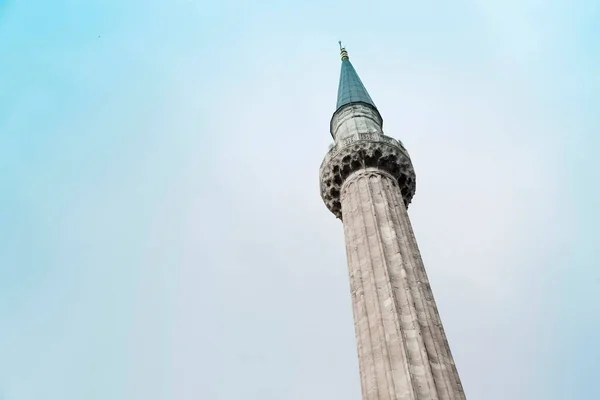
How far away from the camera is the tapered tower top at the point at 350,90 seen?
20875 millimetres

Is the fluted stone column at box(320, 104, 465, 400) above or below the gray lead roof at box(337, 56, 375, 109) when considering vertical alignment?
below

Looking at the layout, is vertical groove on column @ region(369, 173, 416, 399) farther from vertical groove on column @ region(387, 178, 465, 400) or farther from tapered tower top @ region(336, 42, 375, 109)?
tapered tower top @ region(336, 42, 375, 109)

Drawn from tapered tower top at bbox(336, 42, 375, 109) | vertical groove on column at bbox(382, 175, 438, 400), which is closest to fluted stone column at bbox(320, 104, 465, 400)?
vertical groove on column at bbox(382, 175, 438, 400)

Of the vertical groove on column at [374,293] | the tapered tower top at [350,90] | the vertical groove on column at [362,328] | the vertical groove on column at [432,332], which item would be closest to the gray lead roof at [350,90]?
the tapered tower top at [350,90]

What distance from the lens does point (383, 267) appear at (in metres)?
13.5

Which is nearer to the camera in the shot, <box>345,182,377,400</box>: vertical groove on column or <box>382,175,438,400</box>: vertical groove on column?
<box>382,175,438,400</box>: vertical groove on column

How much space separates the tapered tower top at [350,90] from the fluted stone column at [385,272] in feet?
3.93

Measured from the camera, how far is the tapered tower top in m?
20.9

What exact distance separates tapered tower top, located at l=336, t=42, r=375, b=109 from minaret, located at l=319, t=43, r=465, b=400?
28 centimetres

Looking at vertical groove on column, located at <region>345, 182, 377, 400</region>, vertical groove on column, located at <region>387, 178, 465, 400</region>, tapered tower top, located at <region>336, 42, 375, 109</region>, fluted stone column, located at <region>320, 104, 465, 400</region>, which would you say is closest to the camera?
vertical groove on column, located at <region>387, 178, 465, 400</region>

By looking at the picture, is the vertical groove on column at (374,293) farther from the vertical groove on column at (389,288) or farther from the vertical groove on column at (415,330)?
the vertical groove on column at (415,330)

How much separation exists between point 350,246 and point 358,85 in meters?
9.24

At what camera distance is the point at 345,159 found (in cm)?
1728

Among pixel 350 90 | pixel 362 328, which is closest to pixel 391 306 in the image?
pixel 362 328
